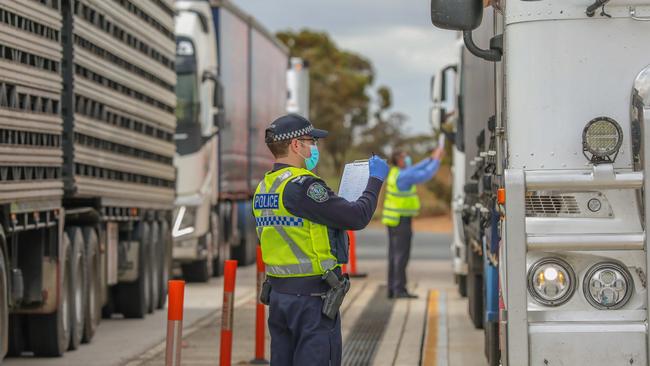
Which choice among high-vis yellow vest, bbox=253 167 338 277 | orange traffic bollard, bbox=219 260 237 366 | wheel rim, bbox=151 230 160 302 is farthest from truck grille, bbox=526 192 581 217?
wheel rim, bbox=151 230 160 302

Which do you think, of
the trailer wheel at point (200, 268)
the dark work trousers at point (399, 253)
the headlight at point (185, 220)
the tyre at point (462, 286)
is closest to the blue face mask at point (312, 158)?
the dark work trousers at point (399, 253)

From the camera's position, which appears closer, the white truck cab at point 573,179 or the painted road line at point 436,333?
the white truck cab at point 573,179

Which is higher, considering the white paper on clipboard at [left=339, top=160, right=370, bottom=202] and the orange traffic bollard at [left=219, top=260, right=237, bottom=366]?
the white paper on clipboard at [left=339, top=160, right=370, bottom=202]

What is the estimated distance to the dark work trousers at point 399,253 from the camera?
21141 mm

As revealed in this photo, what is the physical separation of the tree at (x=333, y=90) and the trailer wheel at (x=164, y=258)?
176ft

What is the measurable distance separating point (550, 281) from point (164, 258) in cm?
1292

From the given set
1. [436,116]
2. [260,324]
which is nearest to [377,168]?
[260,324]

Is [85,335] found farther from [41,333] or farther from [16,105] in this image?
[16,105]

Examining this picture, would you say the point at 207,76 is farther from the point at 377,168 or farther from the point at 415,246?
the point at 377,168

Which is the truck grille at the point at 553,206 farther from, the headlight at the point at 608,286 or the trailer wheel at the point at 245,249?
the trailer wheel at the point at 245,249

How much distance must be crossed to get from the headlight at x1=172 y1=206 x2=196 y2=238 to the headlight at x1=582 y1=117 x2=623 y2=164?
54.8ft

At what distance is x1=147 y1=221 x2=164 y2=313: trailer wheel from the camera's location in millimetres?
19594

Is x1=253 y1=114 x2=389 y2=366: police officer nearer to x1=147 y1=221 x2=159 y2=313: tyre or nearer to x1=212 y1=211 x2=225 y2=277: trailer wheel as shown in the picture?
x1=147 y1=221 x2=159 y2=313: tyre

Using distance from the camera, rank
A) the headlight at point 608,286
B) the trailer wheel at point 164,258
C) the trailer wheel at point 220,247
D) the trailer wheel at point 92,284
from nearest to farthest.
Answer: the headlight at point 608,286
the trailer wheel at point 92,284
the trailer wheel at point 164,258
the trailer wheel at point 220,247
